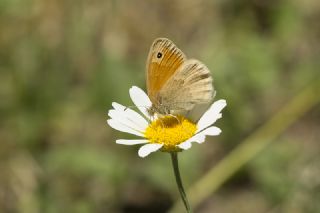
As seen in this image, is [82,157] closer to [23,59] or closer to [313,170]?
[23,59]

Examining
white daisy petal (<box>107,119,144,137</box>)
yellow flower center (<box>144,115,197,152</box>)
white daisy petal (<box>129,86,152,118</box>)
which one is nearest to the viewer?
yellow flower center (<box>144,115,197,152</box>)

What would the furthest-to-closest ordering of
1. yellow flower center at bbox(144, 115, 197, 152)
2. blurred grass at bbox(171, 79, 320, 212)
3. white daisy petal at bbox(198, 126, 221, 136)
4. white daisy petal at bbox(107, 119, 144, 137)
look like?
blurred grass at bbox(171, 79, 320, 212) → white daisy petal at bbox(107, 119, 144, 137) → yellow flower center at bbox(144, 115, 197, 152) → white daisy petal at bbox(198, 126, 221, 136)

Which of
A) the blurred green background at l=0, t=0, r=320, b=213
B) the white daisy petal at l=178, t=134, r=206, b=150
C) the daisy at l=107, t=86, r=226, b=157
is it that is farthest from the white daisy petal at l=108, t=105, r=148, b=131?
the blurred green background at l=0, t=0, r=320, b=213

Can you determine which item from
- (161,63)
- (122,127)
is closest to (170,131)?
(122,127)

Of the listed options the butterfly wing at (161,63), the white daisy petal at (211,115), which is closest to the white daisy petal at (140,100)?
the butterfly wing at (161,63)

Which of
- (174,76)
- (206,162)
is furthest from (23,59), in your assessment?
(174,76)

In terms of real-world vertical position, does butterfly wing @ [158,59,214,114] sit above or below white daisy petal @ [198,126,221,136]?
above

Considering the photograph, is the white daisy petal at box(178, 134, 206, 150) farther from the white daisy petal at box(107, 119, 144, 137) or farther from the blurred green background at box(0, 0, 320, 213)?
the blurred green background at box(0, 0, 320, 213)

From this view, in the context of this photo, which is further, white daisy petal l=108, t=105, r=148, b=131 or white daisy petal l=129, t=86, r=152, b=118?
white daisy petal l=129, t=86, r=152, b=118
